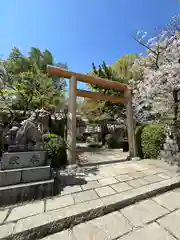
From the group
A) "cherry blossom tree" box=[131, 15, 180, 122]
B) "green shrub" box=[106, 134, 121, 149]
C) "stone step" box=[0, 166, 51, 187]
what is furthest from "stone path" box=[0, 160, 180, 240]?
"green shrub" box=[106, 134, 121, 149]

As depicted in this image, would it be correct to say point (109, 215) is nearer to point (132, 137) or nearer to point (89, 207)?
point (89, 207)

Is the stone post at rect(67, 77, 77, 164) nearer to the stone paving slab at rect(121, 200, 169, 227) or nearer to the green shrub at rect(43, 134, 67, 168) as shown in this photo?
the green shrub at rect(43, 134, 67, 168)

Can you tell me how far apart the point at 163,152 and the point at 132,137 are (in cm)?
120

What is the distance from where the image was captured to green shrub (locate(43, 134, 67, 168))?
379 cm

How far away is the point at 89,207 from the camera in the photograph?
184 centimetres

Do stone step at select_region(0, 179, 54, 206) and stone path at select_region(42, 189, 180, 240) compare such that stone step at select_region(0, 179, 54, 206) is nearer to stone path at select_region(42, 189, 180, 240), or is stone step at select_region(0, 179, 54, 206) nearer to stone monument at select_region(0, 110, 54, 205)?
stone monument at select_region(0, 110, 54, 205)

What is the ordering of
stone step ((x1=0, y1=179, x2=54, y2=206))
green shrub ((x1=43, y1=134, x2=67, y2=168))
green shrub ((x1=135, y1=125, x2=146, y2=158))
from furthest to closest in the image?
1. green shrub ((x1=135, y1=125, x2=146, y2=158))
2. green shrub ((x1=43, y1=134, x2=67, y2=168))
3. stone step ((x1=0, y1=179, x2=54, y2=206))

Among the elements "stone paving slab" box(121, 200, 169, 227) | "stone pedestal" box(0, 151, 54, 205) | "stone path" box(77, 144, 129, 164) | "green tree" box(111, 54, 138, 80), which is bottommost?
"stone paving slab" box(121, 200, 169, 227)

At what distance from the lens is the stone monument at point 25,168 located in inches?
81.8

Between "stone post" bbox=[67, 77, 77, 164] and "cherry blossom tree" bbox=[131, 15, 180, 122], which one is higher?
"cherry blossom tree" bbox=[131, 15, 180, 122]

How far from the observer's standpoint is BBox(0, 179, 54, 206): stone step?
A: 6.56ft

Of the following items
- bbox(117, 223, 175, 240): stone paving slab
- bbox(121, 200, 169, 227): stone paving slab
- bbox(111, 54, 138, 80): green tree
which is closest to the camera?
bbox(117, 223, 175, 240): stone paving slab

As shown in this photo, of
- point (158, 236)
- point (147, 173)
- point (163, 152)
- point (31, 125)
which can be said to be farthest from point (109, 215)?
point (163, 152)

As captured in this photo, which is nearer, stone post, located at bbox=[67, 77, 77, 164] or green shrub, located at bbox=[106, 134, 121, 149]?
stone post, located at bbox=[67, 77, 77, 164]
